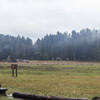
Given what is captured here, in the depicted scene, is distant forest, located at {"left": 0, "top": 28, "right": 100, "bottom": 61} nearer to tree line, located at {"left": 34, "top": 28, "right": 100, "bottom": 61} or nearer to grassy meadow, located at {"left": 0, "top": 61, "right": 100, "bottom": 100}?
tree line, located at {"left": 34, "top": 28, "right": 100, "bottom": 61}

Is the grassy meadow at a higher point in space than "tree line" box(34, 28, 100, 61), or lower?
lower

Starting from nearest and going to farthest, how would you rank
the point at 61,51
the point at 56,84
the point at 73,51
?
the point at 56,84 < the point at 73,51 < the point at 61,51

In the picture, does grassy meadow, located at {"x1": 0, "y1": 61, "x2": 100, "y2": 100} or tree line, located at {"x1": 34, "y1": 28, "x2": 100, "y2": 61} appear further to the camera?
tree line, located at {"x1": 34, "y1": 28, "x2": 100, "y2": 61}

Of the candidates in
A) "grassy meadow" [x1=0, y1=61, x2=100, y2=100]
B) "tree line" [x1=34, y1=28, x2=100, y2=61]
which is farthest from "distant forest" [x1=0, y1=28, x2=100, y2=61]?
"grassy meadow" [x1=0, y1=61, x2=100, y2=100]

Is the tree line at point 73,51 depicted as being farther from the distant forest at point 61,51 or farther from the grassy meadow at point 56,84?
the grassy meadow at point 56,84

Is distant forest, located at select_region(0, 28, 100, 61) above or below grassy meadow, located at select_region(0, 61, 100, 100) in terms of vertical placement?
above

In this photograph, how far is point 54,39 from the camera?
18388 cm

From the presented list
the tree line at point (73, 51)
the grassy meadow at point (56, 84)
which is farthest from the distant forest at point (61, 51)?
the grassy meadow at point (56, 84)

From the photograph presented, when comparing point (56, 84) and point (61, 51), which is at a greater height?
point (61, 51)

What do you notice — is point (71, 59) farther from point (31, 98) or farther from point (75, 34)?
point (31, 98)

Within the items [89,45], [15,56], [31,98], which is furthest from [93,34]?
[31,98]

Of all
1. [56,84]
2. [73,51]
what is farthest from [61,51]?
[56,84]

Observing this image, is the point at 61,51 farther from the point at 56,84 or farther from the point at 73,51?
the point at 56,84

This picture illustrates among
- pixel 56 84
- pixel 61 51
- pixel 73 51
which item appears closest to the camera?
pixel 56 84
